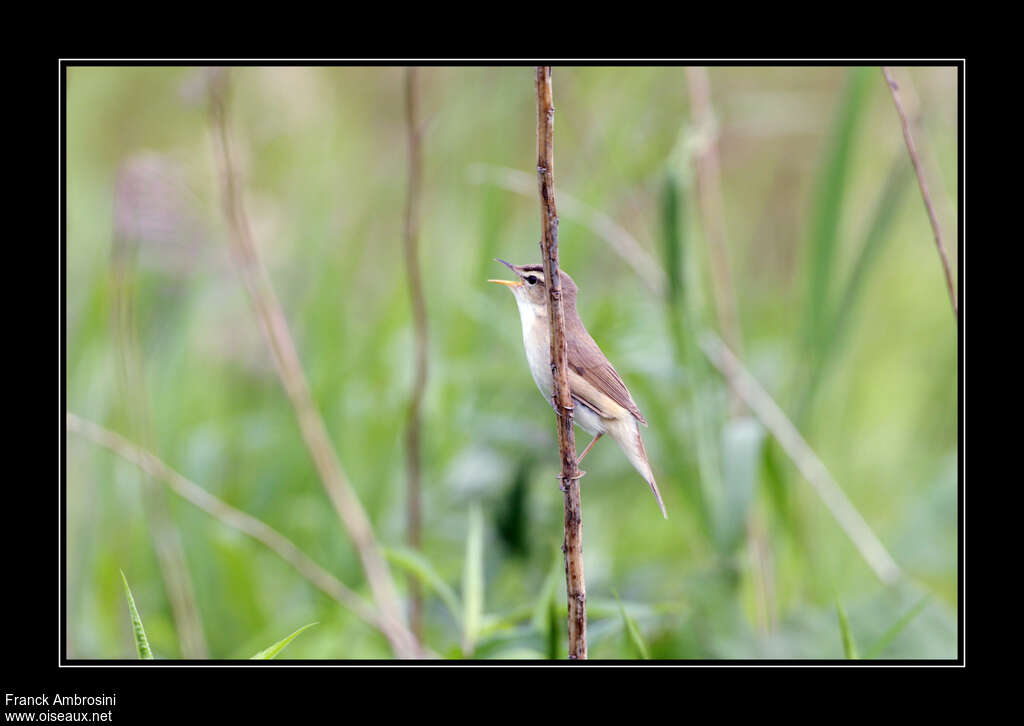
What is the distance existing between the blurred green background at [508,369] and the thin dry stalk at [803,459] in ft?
0.28

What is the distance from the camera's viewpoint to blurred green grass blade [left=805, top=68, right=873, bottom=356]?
2723mm

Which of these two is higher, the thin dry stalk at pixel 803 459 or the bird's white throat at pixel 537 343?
the bird's white throat at pixel 537 343

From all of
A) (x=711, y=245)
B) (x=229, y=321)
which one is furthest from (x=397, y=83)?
(x=711, y=245)

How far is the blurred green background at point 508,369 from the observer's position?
278cm

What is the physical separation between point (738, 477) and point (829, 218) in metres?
0.84

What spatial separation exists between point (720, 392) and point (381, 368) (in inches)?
57.3

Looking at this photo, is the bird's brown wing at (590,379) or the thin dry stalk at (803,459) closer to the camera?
the bird's brown wing at (590,379)

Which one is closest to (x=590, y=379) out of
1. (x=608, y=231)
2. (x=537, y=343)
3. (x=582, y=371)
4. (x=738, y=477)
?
(x=582, y=371)

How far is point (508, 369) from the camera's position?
3.61 metres

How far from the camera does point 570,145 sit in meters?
4.22

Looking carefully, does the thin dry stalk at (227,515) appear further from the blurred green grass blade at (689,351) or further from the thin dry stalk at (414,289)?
the blurred green grass blade at (689,351)

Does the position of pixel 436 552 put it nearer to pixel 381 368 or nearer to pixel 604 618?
pixel 381 368

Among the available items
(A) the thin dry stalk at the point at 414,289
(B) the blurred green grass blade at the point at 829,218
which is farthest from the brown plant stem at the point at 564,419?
(B) the blurred green grass blade at the point at 829,218

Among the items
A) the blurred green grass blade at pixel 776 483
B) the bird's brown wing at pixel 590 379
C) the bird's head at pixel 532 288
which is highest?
the bird's head at pixel 532 288
